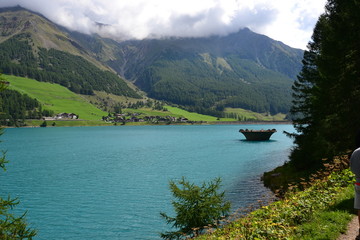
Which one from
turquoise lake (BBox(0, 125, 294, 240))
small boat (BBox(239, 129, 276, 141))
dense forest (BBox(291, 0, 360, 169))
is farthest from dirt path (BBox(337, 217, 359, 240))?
small boat (BBox(239, 129, 276, 141))

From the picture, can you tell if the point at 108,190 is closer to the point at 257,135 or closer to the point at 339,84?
the point at 339,84

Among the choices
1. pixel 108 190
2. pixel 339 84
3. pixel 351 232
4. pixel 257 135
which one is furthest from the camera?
pixel 257 135

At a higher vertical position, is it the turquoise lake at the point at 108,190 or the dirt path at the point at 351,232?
the dirt path at the point at 351,232

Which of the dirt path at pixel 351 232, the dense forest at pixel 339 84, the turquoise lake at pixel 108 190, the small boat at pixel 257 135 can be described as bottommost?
the turquoise lake at pixel 108 190

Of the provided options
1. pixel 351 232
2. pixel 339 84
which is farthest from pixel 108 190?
pixel 351 232

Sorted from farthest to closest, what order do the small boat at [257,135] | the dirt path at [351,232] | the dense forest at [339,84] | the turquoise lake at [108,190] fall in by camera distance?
the small boat at [257,135], the turquoise lake at [108,190], the dense forest at [339,84], the dirt path at [351,232]

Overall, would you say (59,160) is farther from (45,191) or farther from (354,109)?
(354,109)

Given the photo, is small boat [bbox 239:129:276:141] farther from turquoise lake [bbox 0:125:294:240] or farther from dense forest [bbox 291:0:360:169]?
dense forest [bbox 291:0:360:169]

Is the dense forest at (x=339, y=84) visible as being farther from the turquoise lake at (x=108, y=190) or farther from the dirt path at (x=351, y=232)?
the dirt path at (x=351, y=232)

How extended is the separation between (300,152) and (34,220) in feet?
112

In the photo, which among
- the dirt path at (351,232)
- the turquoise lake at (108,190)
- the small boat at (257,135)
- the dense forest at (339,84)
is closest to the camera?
the dirt path at (351,232)

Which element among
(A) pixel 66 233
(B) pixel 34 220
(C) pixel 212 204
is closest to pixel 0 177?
(B) pixel 34 220

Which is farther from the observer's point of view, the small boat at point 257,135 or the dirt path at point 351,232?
the small boat at point 257,135

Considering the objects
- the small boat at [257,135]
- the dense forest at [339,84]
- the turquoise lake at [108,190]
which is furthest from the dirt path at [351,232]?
the small boat at [257,135]
